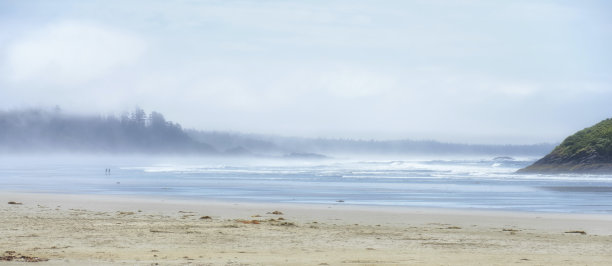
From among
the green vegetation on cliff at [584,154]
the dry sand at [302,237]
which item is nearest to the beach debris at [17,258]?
the dry sand at [302,237]

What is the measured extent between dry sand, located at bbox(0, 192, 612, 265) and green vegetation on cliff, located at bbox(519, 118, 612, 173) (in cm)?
3460

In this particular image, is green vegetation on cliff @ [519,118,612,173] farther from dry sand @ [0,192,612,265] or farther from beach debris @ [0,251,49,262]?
beach debris @ [0,251,49,262]

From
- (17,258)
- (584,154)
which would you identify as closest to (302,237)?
(17,258)

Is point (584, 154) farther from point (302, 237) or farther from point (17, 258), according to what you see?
point (17, 258)

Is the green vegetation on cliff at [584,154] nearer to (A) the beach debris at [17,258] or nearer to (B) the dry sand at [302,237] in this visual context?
(B) the dry sand at [302,237]

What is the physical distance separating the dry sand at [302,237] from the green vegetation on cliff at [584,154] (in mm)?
34598

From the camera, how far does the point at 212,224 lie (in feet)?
56.3

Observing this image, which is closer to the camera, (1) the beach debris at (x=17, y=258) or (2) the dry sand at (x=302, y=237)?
(1) the beach debris at (x=17, y=258)

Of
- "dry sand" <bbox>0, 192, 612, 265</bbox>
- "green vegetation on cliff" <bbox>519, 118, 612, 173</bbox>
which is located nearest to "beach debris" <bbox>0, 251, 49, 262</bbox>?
"dry sand" <bbox>0, 192, 612, 265</bbox>

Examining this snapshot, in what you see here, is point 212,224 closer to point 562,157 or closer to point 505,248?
point 505,248

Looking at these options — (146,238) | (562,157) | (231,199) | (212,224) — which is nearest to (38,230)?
(146,238)

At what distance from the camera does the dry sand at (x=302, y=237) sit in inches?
471

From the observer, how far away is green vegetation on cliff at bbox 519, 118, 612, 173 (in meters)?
53.5

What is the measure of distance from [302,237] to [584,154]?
152ft
